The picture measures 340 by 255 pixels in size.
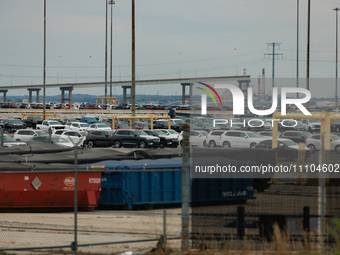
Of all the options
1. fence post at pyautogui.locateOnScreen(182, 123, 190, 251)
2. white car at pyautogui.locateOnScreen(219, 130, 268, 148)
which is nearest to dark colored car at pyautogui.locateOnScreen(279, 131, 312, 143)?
white car at pyautogui.locateOnScreen(219, 130, 268, 148)

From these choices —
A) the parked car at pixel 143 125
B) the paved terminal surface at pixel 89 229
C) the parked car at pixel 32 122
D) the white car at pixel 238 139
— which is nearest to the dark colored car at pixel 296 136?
the white car at pixel 238 139

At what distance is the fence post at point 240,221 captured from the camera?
9.35 meters

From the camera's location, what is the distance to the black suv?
36438 mm

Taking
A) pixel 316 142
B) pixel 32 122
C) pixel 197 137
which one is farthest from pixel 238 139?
pixel 32 122

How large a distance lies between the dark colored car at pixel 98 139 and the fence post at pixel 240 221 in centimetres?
2824

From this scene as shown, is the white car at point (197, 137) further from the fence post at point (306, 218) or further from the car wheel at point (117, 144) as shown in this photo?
the fence post at point (306, 218)

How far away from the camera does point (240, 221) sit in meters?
9.42

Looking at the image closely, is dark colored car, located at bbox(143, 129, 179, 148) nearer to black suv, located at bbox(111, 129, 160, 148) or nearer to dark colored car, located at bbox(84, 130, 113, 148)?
black suv, located at bbox(111, 129, 160, 148)

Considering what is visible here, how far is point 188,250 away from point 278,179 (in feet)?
42.5

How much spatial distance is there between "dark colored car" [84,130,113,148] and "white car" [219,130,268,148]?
9.60m

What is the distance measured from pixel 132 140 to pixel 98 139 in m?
2.99

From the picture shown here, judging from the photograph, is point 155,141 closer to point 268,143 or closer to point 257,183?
point 268,143

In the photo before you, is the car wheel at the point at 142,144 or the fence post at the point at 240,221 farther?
the car wheel at the point at 142,144

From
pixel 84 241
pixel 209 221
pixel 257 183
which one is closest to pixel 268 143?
pixel 257 183
